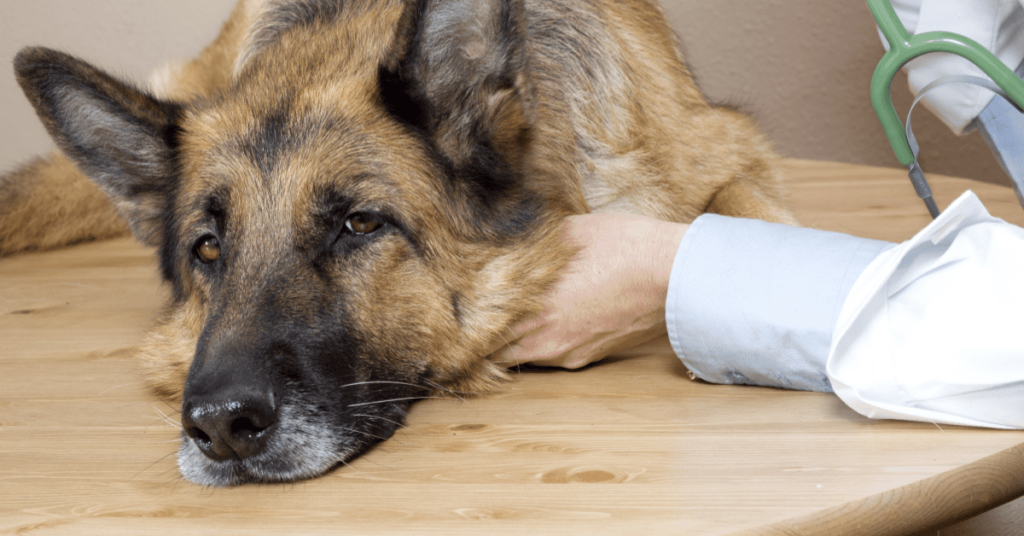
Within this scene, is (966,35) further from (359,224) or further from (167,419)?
(167,419)

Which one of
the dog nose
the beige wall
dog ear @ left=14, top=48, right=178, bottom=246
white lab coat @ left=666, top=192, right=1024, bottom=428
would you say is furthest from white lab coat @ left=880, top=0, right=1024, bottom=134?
the beige wall

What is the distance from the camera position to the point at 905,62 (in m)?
1.43

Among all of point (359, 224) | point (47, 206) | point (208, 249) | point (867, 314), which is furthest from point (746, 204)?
point (47, 206)

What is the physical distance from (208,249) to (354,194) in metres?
0.38

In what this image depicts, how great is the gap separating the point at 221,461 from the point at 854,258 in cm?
113

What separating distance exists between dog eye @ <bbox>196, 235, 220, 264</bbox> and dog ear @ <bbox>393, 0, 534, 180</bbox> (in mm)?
496

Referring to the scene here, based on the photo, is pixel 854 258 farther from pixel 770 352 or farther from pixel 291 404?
pixel 291 404

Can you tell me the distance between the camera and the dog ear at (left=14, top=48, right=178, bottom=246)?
1.77 metres

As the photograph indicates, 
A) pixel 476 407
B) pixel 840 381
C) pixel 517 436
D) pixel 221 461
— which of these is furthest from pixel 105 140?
pixel 840 381

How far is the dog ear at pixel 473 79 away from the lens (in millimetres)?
1537

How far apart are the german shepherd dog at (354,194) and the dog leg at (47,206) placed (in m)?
1.19

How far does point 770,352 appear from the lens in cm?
145

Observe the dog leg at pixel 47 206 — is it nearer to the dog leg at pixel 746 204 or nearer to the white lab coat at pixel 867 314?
the dog leg at pixel 746 204

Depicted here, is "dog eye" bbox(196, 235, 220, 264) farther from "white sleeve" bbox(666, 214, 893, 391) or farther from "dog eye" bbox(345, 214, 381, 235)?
"white sleeve" bbox(666, 214, 893, 391)
